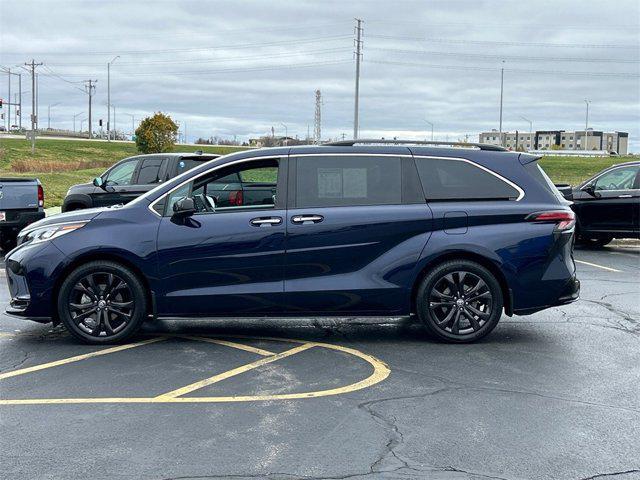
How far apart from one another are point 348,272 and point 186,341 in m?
1.71

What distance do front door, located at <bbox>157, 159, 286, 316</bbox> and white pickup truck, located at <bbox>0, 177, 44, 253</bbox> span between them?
305 inches

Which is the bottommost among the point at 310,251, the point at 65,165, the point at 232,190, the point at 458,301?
the point at 458,301

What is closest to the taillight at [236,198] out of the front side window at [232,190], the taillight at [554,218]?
the front side window at [232,190]

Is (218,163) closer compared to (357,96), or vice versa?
(218,163)

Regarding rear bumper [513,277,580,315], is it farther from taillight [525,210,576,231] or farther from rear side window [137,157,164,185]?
rear side window [137,157,164,185]

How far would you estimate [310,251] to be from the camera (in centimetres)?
730

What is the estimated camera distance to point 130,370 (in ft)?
21.2

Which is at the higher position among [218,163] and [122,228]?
[218,163]

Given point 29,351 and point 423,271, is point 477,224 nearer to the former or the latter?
point 423,271

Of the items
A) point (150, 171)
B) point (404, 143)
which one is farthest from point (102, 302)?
point (150, 171)

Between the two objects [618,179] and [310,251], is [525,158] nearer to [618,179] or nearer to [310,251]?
[310,251]

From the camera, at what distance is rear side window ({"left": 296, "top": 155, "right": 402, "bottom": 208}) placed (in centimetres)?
745

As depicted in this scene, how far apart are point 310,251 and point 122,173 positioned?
9.82 meters

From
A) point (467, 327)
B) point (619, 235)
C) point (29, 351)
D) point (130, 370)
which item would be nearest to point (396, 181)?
point (467, 327)
